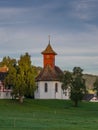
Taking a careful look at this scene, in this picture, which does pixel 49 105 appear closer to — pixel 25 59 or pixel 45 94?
pixel 25 59

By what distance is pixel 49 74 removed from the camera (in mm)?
145125

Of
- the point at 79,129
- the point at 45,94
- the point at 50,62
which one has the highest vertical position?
the point at 50,62

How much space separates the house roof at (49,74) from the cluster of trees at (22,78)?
59.3 ft

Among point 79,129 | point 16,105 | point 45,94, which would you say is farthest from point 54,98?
point 79,129

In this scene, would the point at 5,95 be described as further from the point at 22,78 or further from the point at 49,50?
the point at 49,50

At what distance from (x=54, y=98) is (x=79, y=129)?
92524 millimetres

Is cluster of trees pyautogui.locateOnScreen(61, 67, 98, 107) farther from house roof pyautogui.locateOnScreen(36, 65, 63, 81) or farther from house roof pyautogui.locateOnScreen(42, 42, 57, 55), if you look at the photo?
house roof pyautogui.locateOnScreen(42, 42, 57, 55)

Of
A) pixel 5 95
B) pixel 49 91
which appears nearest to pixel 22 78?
pixel 5 95

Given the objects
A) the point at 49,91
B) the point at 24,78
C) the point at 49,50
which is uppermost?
→ the point at 49,50

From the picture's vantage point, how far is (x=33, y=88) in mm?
123062

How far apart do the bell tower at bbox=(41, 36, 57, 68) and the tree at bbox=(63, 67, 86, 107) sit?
67.3 feet

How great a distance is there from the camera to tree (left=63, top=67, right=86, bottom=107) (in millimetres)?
121250

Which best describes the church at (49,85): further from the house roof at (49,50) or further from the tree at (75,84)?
the tree at (75,84)

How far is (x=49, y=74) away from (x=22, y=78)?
78.7ft
